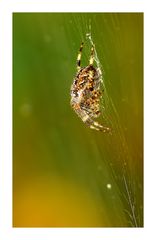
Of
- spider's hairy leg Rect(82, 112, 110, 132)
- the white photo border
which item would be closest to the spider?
spider's hairy leg Rect(82, 112, 110, 132)

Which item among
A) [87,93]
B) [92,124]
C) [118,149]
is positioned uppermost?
[87,93]

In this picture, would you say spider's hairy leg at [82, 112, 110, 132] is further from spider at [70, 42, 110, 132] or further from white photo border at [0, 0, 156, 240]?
white photo border at [0, 0, 156, 240]
